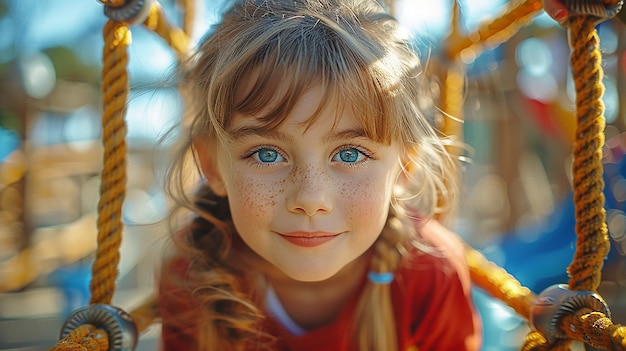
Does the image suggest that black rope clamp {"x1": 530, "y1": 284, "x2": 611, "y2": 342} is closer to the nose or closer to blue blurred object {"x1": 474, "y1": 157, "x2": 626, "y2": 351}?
the nose

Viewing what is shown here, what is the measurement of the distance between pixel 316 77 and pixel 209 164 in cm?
27

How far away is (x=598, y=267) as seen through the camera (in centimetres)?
68

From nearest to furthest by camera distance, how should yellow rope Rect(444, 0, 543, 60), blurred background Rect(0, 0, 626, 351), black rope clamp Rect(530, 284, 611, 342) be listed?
black rope clamp Rect(530, 284, 611, 342), yellow rope Rect(444, 0, 543, 60), blurred background Rect(0, 0, 626, 351)

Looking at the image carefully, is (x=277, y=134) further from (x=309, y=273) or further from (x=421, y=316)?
(x=421, y=316)

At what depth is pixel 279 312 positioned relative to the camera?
0.98m

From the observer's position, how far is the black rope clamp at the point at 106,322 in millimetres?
703

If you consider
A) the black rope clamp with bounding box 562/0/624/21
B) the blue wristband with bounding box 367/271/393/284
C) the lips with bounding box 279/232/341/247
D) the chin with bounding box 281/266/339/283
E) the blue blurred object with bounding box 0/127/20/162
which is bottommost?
the blue wristband with bounding box 367/271/393/284

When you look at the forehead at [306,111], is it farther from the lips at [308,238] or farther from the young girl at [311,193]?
the lips at [308,238]

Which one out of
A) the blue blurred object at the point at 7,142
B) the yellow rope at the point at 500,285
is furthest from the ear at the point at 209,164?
the blue blurred object at the point at 7,142

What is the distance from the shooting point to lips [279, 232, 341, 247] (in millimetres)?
756

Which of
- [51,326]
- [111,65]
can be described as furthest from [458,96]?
[51,326]

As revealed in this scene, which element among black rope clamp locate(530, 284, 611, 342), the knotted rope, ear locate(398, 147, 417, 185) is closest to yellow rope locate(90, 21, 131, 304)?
the knotted rope

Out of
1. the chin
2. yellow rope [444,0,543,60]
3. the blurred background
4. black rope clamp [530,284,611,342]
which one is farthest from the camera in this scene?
the blurred background

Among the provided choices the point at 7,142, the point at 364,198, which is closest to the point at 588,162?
the point at 364,198
